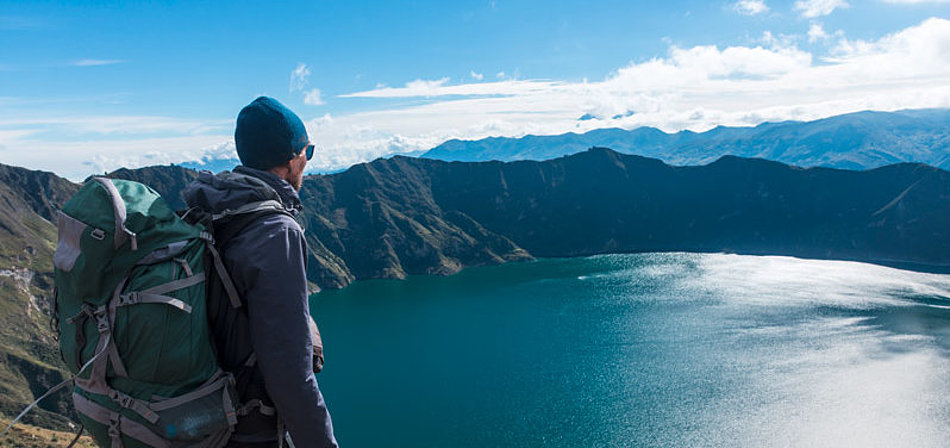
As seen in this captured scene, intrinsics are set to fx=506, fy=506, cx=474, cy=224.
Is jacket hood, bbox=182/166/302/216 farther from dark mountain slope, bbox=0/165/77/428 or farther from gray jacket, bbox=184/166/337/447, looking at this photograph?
dark mountain slope, bbox=0/165/77/428

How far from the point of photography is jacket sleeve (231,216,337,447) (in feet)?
9.12

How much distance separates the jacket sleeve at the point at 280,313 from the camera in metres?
2.78

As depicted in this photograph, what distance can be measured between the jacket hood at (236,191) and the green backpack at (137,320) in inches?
9.6

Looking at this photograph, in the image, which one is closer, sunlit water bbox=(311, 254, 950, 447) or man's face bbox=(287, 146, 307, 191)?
man's face bbox=(287, 146, 307, 191)

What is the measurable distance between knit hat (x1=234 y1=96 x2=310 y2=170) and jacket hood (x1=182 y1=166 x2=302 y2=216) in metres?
0.14

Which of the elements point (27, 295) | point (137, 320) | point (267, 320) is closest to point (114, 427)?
point (137, 320)

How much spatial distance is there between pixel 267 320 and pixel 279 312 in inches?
3.1

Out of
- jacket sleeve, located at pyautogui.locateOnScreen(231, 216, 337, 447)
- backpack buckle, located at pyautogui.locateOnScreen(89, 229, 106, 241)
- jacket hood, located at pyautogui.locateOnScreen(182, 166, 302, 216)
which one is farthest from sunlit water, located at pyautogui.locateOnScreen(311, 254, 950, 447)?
backpack buckle, located at pyautogui.locateOnScreen(89, 229, 106, 241)

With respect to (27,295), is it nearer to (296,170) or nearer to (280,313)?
(296,170)

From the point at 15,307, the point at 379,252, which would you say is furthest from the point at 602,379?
the point at 379,252

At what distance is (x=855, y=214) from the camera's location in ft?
654

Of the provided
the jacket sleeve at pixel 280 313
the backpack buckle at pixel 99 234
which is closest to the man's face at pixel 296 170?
the jacket sleeve at pixel 280 313

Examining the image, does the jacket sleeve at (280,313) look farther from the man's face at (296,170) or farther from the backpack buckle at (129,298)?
the man's face at (296,170)

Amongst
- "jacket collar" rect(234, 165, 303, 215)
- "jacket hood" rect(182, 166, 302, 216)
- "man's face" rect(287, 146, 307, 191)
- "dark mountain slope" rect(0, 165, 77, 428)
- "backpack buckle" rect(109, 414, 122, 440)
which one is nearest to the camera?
"backpack buckle" rect(109, 414, 122, 440)
